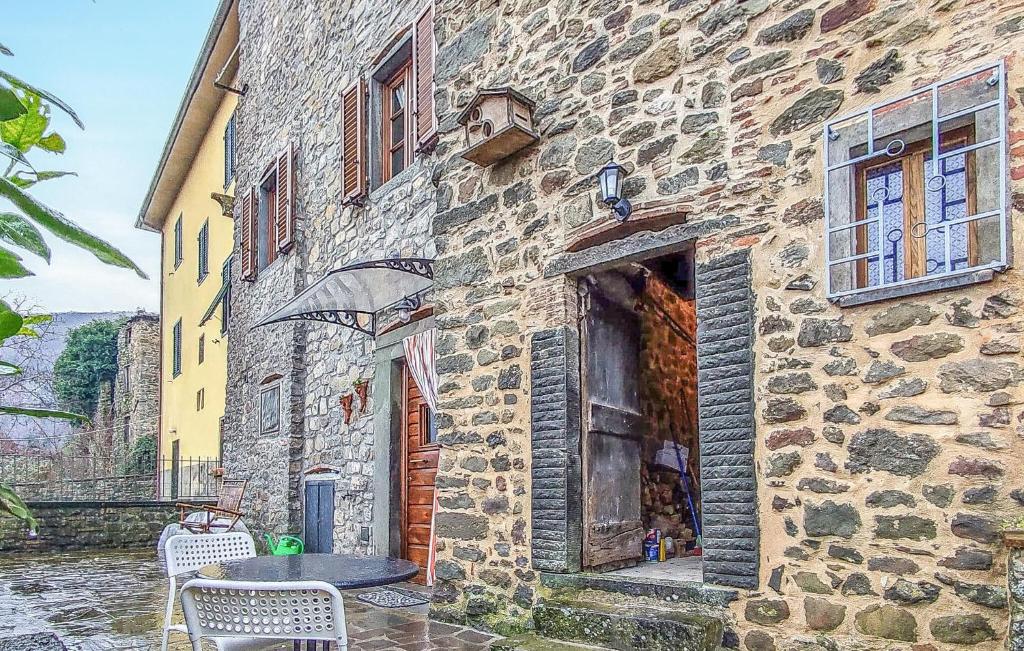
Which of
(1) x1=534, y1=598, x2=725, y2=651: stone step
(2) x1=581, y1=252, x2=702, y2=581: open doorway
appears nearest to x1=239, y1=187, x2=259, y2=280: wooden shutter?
(2) x1=581, y1=252, x2=702, y2=581: open doorway

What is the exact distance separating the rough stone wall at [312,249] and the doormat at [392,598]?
3.72ft

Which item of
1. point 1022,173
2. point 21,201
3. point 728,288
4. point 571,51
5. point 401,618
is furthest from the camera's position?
point 401,618

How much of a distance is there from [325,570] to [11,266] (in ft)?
10.8

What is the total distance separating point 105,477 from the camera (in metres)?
15.2

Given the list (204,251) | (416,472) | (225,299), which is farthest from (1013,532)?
(204,251)

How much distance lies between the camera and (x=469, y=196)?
536 centimetres

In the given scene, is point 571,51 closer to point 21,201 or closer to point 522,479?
point 522,479

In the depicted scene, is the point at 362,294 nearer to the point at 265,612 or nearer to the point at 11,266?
the point at 265,612

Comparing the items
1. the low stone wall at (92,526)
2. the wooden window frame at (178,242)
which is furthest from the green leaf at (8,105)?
the wooden window frame at (178,242)

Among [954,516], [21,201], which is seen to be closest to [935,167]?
[954,516]

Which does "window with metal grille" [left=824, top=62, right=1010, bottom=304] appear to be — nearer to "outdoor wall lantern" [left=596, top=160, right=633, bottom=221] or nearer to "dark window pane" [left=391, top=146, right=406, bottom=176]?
"outdoor wall lantern" [left=596, top=160, right=633, bottom=221]

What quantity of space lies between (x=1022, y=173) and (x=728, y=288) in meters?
1.28

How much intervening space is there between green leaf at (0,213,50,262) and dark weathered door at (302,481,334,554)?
7871 mm

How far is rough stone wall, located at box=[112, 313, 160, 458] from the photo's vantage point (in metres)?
19.9
